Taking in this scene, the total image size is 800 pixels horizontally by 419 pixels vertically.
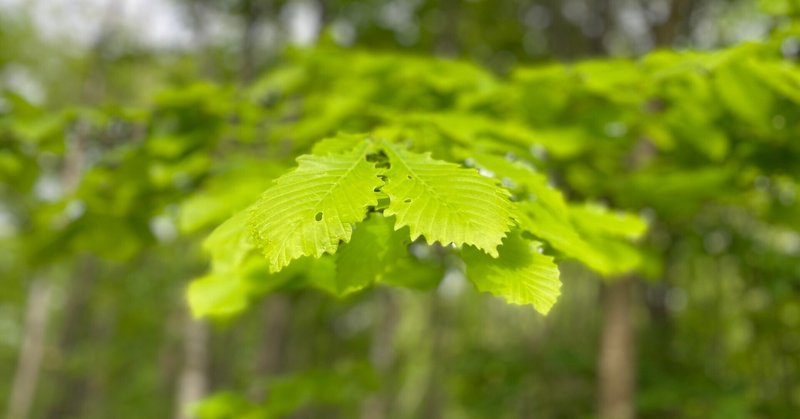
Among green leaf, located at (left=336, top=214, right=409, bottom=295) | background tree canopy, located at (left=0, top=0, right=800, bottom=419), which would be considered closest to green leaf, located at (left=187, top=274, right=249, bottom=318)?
background tree canopy, located at (left=0, top=0, right=800, bottom=419)

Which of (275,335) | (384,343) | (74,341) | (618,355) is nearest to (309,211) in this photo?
(618,355)

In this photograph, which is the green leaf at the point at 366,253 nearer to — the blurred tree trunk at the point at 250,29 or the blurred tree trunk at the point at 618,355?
the blurred tree trunk at the point at 618,355

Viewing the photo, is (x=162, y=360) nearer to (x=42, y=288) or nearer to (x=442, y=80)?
(x=42, y=288)

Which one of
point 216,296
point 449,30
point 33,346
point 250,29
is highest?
point 449,30

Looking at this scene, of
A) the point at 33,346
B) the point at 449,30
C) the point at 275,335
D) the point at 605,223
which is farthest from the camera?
the point at 33,346

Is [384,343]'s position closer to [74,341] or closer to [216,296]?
[216,296]

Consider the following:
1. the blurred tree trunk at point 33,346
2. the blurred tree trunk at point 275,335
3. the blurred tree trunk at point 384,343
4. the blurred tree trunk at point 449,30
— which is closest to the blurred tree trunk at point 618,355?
the blurred tree trunk at point 384,343

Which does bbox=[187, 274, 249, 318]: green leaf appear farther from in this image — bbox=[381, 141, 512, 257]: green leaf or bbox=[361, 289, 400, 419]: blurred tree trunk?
bbox=[361, 289, 400, 419]: blurred tree trunk
